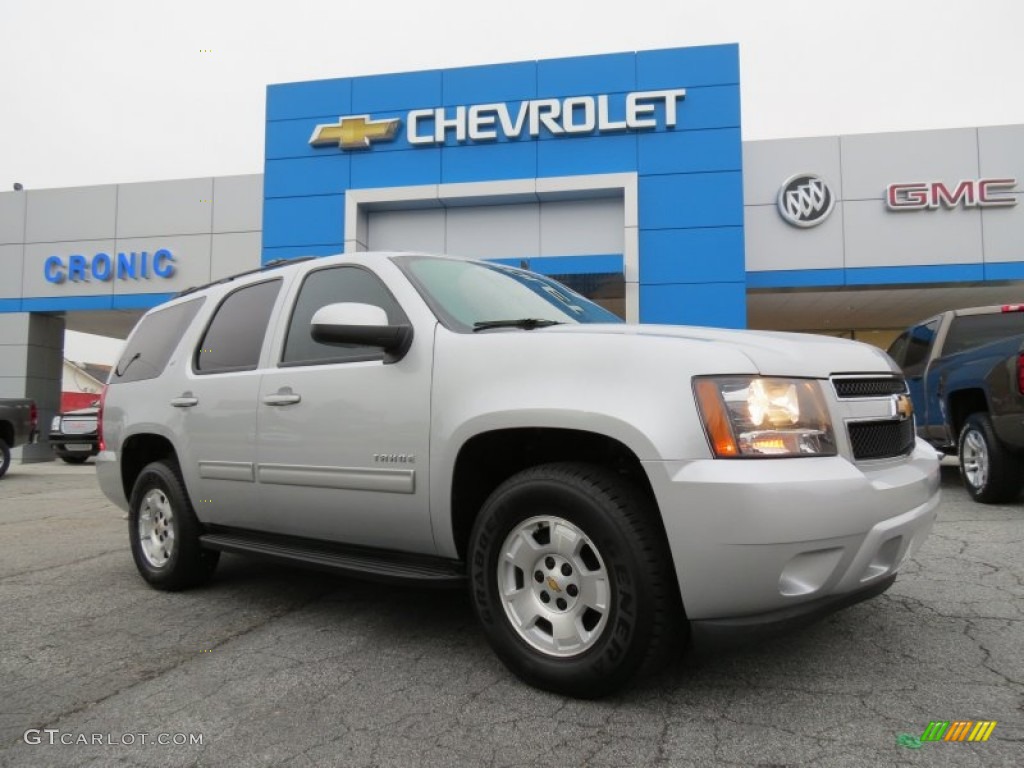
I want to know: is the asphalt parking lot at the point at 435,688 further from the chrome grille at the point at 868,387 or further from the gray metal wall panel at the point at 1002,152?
the gray metal wall panel at the point at 1002,152

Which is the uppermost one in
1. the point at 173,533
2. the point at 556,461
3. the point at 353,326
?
the point at 353,326

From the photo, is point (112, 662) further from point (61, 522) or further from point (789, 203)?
point (789, 203)

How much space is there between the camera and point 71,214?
754 inches

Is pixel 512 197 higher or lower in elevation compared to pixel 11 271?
higher

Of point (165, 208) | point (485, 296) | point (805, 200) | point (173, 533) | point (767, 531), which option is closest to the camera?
point (767, 531)

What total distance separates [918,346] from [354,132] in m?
12.4

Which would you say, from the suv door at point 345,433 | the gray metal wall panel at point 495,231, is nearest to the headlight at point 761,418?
the suv door at point 345,433

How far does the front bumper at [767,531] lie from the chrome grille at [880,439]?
177mm

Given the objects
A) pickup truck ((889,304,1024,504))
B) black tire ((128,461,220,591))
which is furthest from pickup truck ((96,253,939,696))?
pickup truck ((889,304,1024,504))

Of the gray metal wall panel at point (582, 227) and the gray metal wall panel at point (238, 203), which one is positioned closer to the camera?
the gray metal wall panel at point (582, 227)

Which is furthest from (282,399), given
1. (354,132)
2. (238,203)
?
(238,203)

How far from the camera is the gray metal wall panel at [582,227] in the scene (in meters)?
15.0

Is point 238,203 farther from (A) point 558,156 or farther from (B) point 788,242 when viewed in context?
(B) point 788,242

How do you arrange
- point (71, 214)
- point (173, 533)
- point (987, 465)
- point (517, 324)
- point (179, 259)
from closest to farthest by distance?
1. point (517, 324)
2. point (173, 533)
3. point (987, 465)
4. point (179, 259)
5. point (71, 214)
